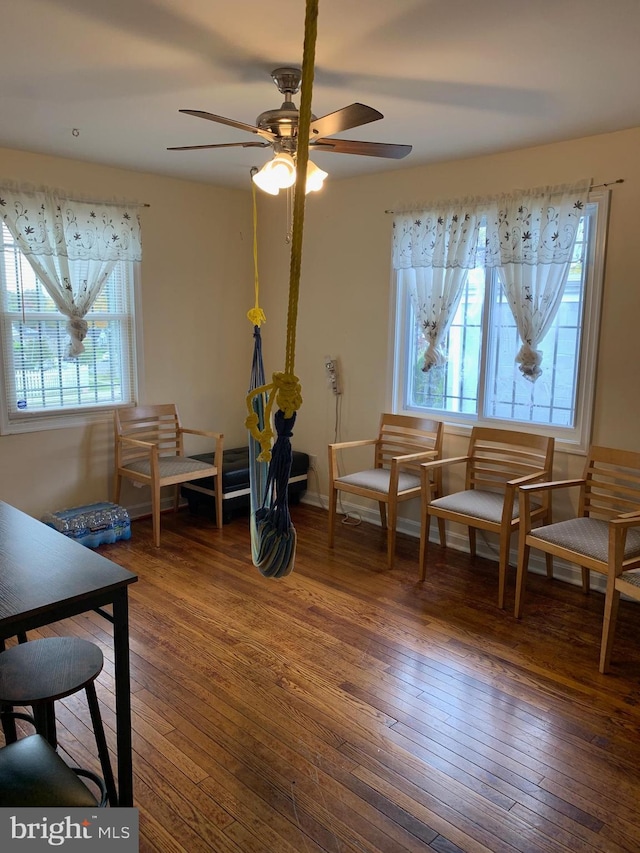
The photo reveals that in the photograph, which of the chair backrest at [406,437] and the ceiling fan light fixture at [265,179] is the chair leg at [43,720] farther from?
the chair backrest at [406,437]

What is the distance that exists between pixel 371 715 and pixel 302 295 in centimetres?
329

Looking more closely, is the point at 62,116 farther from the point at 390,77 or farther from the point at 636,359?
the point at 636,359

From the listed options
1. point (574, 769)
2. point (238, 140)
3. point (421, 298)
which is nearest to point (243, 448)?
point (421, 298)

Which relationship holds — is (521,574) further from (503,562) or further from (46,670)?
(46,670)

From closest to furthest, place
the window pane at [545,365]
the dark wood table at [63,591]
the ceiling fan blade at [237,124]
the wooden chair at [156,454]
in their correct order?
the dark wood table at [63,591], the ceiling fan blade at [237,124], the window pane at [545,365], the wooden chair at [156,454]

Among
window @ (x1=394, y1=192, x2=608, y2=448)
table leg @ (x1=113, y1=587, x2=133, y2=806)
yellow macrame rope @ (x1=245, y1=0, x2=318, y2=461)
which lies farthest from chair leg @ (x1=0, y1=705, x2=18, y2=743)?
window @ (x1=394, y1=192, x2=608, y2=448)

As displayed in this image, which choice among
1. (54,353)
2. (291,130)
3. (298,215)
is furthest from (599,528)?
(54,353)

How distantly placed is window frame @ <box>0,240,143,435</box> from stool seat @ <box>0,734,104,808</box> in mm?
2881

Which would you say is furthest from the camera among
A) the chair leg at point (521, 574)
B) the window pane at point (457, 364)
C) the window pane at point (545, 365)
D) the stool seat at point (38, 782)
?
the window pane at point (457, 364)

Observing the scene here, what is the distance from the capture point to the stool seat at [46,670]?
1.56 m

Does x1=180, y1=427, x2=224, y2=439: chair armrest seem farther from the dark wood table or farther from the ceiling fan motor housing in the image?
the dark wood table

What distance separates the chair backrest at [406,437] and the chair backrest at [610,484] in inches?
36.9

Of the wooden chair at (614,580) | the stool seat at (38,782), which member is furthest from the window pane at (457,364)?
the stool seat at (38,782)

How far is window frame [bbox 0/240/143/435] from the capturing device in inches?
151
